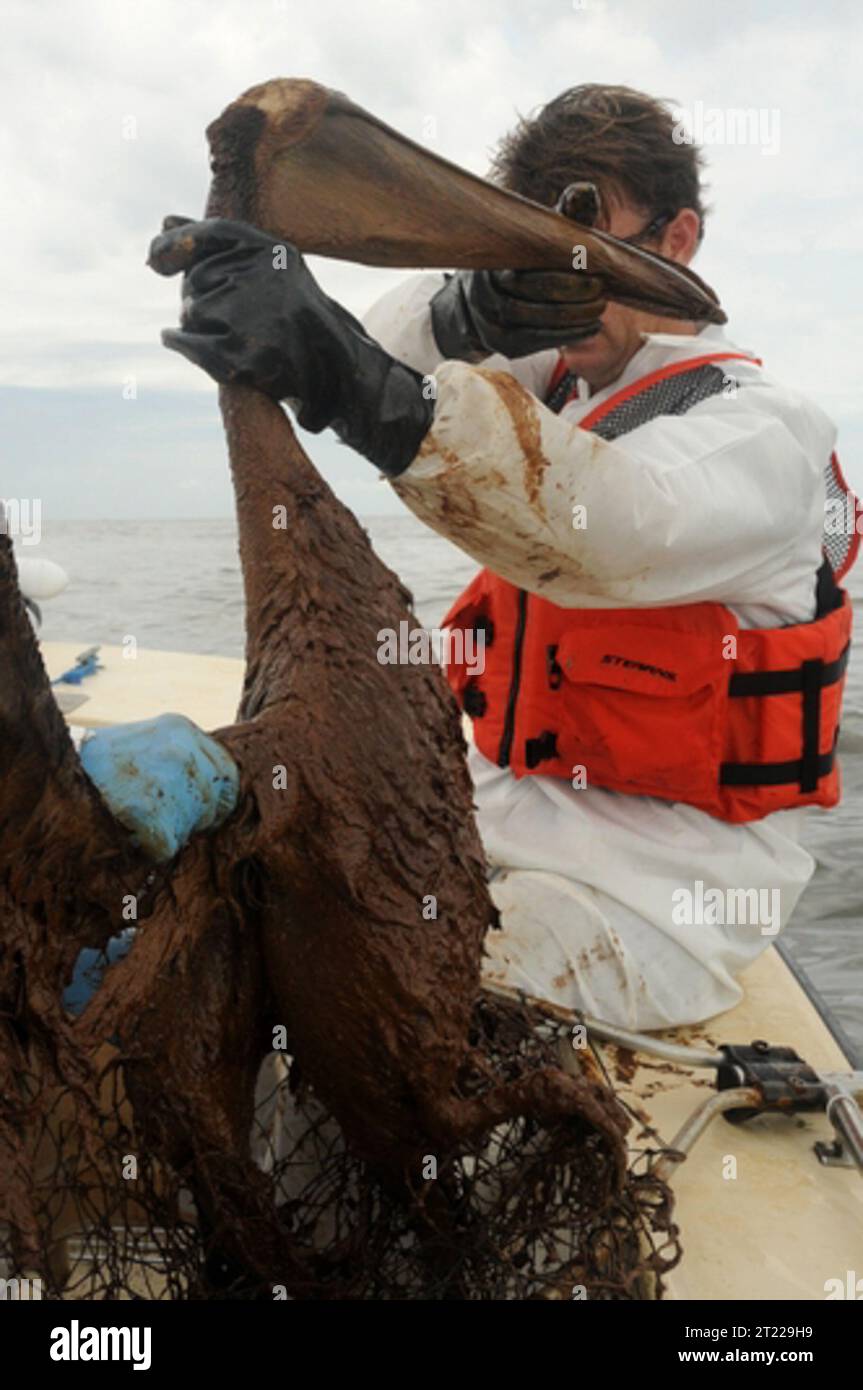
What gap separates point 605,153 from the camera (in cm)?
314

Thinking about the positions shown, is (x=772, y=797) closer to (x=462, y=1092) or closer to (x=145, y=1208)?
Answer: (x=462, y=1092)

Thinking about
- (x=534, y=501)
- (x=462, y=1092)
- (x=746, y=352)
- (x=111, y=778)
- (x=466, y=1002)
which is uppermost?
(x=746, y=352)

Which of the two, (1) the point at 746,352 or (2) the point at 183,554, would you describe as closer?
(1) the point at 746,352

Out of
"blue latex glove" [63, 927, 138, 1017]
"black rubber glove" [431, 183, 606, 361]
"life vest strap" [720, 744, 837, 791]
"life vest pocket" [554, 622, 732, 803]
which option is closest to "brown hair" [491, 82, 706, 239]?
"black rubber glove" [431, 183, 606, 361]

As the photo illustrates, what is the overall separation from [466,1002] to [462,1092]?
184 millimetres

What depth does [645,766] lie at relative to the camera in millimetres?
3002

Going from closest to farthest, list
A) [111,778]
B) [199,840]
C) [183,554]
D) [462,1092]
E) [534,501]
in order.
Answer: [111,778] → [199,840] → [462,1092] → [534,501] → [183,554]

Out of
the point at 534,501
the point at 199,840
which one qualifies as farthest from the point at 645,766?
the point at 199,840

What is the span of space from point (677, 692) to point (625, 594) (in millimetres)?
439

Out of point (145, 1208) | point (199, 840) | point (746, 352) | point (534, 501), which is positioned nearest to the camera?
point (199, 840)

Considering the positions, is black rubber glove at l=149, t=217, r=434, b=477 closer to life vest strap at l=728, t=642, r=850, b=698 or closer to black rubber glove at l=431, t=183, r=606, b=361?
black rubber glove at l=431, t=183, r=606, b=361

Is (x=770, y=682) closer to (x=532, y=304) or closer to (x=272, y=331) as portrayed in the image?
(x=532, y=304)

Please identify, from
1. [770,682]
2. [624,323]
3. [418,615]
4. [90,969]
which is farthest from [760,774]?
[418,615]

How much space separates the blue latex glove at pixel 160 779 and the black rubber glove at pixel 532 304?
1.26 m
